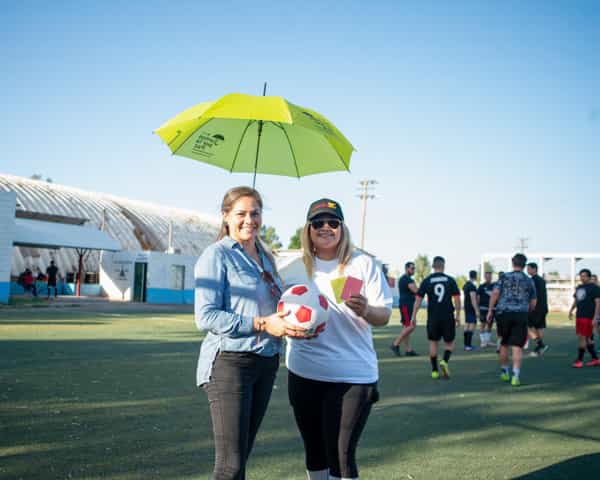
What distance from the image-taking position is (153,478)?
403 cm

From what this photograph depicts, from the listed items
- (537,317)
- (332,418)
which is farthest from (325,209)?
(537,317)

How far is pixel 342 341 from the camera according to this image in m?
3.14

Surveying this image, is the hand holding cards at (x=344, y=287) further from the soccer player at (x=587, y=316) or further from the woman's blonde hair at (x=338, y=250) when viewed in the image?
the soccer player at (x=587, y=316)

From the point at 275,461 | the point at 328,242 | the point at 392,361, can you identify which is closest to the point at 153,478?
the point at 275,461

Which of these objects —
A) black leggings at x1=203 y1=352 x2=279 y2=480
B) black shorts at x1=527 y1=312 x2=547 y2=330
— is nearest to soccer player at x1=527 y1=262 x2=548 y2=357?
black shorts at x1=527 y1=312 x2=547 y2=330

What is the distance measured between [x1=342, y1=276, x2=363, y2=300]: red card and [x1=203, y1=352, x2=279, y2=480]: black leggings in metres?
0.58

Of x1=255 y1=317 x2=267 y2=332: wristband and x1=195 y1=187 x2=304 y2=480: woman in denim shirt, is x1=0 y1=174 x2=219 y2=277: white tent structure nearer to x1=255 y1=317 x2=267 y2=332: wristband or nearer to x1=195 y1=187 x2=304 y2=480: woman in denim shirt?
x1=195 y1=187 x2=304 y2=480: woman in denim shirt

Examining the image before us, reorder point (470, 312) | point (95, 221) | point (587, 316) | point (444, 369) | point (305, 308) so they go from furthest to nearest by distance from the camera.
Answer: point (95, 221)
point (470, 312)
point (587, 316)
point (444, 369)
point (305, 308)

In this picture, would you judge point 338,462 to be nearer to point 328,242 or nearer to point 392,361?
point 328,242

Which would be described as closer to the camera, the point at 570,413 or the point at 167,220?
the point at 570,413

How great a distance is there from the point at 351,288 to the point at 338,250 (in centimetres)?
35

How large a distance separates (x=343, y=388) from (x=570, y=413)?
16.2ft

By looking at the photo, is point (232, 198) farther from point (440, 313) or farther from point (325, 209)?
point (440, 313)

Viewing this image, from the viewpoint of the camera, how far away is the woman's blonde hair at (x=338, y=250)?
3234 mm
